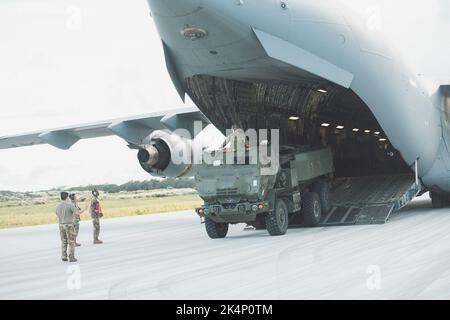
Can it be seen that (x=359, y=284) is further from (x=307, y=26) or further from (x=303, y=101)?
(x=303, y=101)

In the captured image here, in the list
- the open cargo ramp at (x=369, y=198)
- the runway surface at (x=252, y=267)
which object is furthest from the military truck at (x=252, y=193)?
the open cargo ramp at (x=369, y=198)

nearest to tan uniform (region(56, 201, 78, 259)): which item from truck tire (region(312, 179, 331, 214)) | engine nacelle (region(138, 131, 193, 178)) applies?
engine nacelle (region(138, 131, 193, 178))

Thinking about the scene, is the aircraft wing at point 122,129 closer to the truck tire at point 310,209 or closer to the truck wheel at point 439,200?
the truck tire at point 310,209

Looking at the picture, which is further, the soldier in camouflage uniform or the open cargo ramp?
the open cargo ramp

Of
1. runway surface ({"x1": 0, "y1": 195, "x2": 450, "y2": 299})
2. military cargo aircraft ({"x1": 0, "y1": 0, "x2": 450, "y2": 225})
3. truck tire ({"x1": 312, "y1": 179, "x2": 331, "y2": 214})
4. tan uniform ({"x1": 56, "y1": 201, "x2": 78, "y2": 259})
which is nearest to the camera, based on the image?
runway surface ({"x1": 0, "y1": 195, "x2": 450, "y2": 299})

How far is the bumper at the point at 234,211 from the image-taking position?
12844 millimetres

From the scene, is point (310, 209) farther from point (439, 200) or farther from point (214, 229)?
point (439, 200)

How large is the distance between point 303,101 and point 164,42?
454 cm

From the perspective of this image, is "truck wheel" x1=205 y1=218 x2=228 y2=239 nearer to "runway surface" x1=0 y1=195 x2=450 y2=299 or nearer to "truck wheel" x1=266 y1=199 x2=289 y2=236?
"runway surface" x1=0 y1=195 x2=450 y2=299

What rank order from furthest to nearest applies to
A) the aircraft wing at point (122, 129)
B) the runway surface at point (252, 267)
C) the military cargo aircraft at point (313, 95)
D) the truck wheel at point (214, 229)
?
the aircraft wing at point (122, 129) → the truck wheel at point (214, 229) → the military cargo aircraft at point (313, 95) → the runway surface at point (252, 267)

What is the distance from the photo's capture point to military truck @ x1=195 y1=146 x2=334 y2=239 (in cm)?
1299

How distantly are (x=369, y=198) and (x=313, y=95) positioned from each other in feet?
10.1

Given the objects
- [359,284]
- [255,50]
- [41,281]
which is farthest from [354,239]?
[41,281]

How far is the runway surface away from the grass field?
5.75 metres
